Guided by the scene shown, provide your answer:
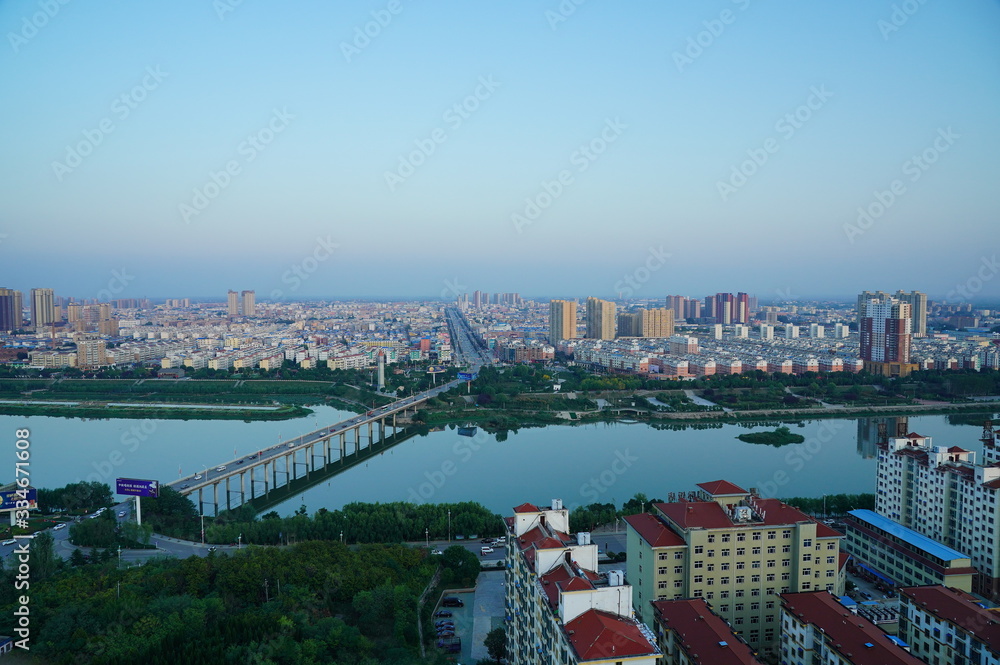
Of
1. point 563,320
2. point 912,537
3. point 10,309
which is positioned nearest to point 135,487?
point 912,537

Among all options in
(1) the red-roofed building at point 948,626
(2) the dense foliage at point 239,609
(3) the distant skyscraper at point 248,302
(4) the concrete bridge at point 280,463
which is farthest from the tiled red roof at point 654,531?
(3) the distant skyscraper at point 248,302

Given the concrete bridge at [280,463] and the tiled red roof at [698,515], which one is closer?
the tiled red roof at [698,515]

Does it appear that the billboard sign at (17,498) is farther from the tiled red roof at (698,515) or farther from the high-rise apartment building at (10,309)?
the high-rise apartment building at (10,309)

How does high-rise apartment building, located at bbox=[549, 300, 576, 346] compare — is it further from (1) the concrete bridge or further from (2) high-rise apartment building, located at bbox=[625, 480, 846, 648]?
(2) high-rise apartment building, located at bbox=[625, 480, 846, 648]

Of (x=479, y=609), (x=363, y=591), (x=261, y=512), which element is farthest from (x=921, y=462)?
(x=261, y=512)

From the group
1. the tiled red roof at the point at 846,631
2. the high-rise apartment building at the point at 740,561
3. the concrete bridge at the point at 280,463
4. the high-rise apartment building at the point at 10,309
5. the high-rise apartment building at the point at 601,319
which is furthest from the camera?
the high-rise apartment building at the point at 601,319

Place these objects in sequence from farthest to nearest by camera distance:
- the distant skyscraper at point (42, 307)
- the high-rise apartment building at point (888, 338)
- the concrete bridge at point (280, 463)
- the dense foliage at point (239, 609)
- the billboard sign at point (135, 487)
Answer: the distant skyscraper at point (42, 307) < the high-rise apartment building at point (888, 338) < the concrete bridge at point (280, 463) < the billboard sign at point (135, 487) < the dense foliage at point (239, 609)

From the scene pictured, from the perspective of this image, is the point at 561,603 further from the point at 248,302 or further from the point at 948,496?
the point at 248,302
